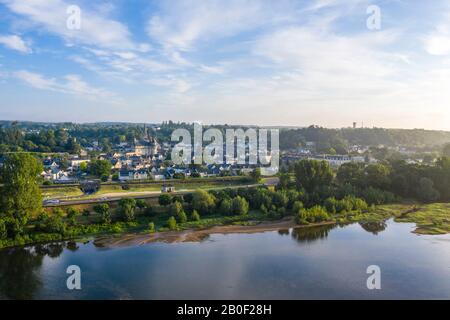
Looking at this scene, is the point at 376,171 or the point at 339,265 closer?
the point at 339,265

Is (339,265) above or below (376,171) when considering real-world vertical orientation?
below

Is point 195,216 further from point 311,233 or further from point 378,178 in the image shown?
point 378,178

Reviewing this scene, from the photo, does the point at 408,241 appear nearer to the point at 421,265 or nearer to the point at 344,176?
the point at 421,265

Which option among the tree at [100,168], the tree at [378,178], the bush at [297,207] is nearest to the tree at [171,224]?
the bush at [297,207]

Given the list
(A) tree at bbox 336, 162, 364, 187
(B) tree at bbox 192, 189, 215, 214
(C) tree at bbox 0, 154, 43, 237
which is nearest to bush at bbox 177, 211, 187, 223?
(B) tree at bbox 192, 189, 215, 214

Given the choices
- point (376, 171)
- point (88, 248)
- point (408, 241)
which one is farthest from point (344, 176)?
point (88, 248)

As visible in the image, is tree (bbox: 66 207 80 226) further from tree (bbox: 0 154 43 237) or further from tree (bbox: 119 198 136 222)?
tree (bbox: 119 198 136 222)
